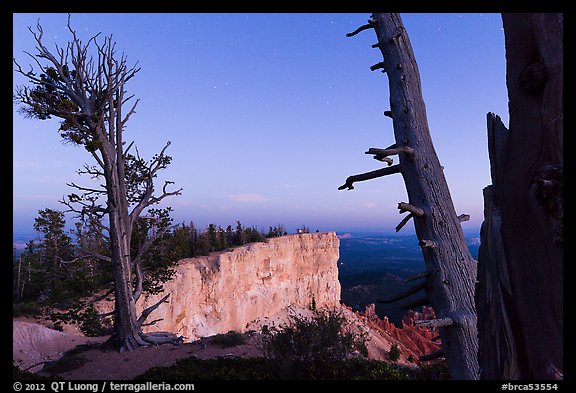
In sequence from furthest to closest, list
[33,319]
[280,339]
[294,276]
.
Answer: [294,276] → [33,319] → [280,339]

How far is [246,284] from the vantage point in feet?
104

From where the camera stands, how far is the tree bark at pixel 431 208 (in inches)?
145

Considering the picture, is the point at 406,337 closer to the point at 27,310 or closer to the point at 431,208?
the point at 27,310

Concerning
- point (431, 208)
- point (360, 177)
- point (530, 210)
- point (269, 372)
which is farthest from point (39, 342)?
point (530, 210)

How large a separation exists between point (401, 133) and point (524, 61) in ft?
8.27

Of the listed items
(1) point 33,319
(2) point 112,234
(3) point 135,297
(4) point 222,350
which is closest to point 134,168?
(2) point 112,234

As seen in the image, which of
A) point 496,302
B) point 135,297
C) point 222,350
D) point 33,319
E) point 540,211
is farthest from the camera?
point 33,319

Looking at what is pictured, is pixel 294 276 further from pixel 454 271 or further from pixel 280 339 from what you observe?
pixel 454 271

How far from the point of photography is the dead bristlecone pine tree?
369 centimetres

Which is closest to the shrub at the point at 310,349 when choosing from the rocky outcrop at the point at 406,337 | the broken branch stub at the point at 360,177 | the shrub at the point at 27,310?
the broken branch stub at the point at 360,177

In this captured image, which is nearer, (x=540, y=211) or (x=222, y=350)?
(x=540, y=211)

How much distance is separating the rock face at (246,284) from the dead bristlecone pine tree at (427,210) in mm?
15491

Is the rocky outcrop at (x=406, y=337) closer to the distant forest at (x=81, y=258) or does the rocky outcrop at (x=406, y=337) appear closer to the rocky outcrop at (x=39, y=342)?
the distant forest at (x=81, y=258)

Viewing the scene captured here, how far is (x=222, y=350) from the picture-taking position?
416 inches
